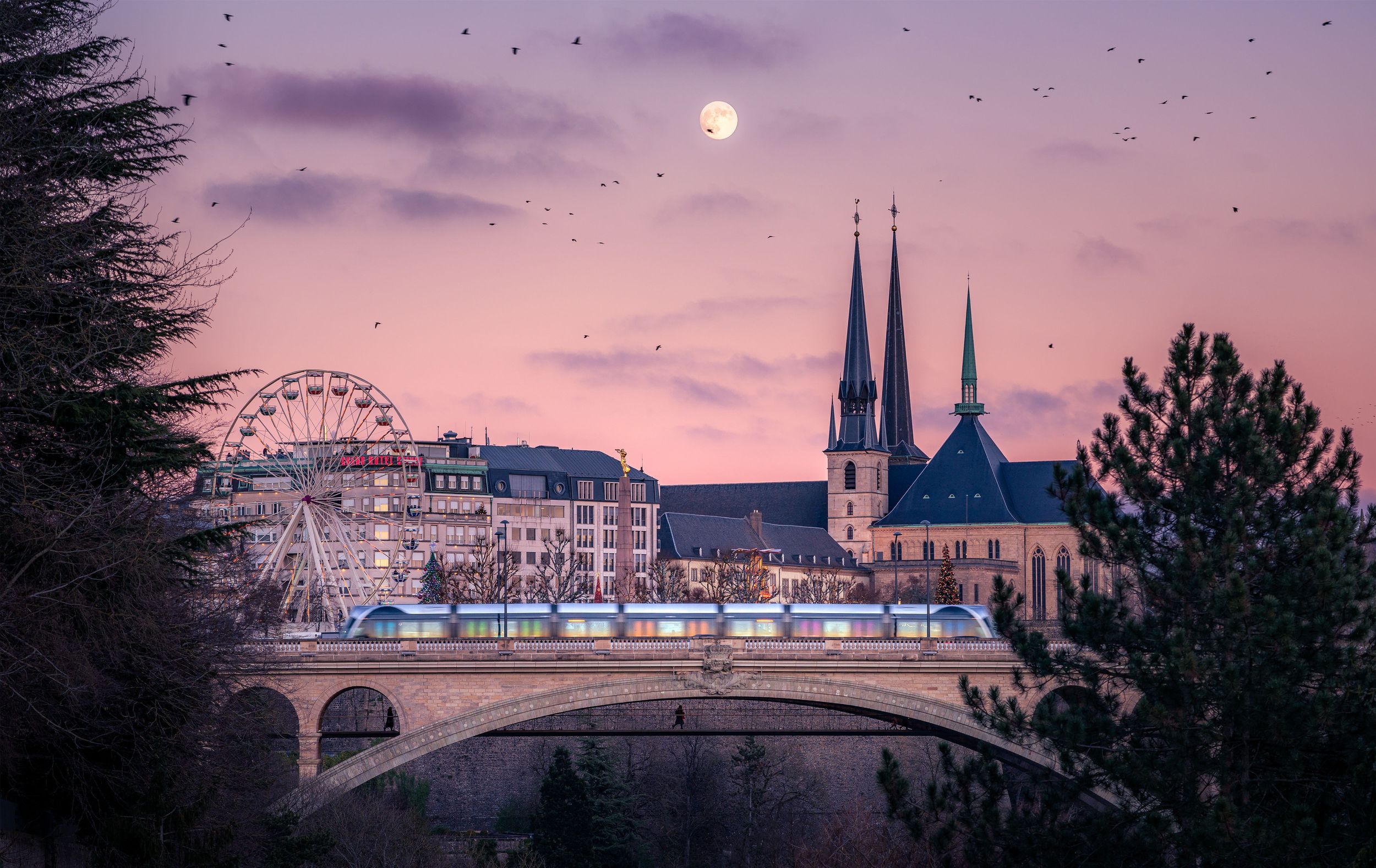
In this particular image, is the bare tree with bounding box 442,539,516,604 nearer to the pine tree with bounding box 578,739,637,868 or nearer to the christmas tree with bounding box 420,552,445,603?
the christmas tree with bounding box 420,552,445,603

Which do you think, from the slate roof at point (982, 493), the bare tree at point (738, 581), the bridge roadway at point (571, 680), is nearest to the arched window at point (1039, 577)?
the slate roof at point (982, 493)

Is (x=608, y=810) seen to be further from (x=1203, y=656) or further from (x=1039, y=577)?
(x=1039, y=577)

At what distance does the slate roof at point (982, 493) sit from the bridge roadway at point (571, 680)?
133 metres

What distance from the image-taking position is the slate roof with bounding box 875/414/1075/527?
194 meters

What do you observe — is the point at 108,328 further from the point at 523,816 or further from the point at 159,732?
the point at 523,816

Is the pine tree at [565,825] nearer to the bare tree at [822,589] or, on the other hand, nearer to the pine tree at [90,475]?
the pine tree at [90,475]

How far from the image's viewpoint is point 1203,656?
108ft

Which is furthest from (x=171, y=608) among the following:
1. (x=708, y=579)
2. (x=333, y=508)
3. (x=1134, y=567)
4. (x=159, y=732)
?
(x=708, y=579)

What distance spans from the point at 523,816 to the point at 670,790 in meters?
7.95

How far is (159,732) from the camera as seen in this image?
31.7m

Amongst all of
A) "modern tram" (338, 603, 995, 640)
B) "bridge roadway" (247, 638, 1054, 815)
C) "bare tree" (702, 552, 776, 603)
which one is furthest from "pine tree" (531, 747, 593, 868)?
"bare tree" (702, 552, 776, 603)

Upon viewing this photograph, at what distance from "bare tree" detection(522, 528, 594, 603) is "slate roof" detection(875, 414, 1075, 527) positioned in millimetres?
37849

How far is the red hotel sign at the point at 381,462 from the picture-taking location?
3093 inches

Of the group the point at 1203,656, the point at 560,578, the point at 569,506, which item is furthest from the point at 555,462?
the point at 1203,656
